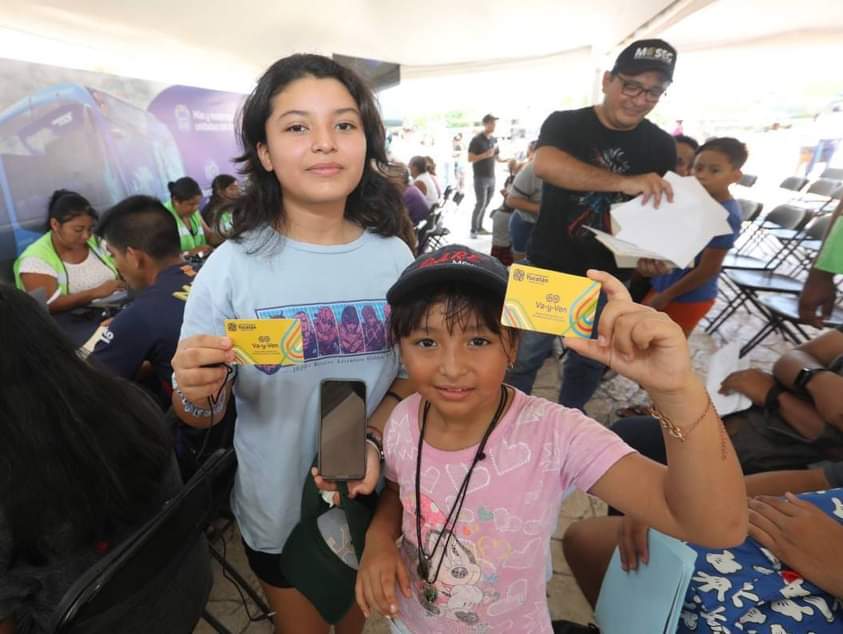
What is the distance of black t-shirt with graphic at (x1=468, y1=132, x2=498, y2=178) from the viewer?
654cm

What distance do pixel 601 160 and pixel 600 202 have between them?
0.16 m

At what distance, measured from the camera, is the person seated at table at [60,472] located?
740 millimetres

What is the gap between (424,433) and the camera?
78 centimetres

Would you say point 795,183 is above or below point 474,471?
below

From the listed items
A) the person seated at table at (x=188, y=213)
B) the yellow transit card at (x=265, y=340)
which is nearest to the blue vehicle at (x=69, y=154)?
the person seated at table at (x=188, y=213)

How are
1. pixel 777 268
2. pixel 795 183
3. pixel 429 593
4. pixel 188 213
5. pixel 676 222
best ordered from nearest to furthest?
pixel 429 593 → pixel 676 222 → pixel 188 213 → pixel 777 268 → pixel 795 183

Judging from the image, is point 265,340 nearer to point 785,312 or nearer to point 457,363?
point 457,363

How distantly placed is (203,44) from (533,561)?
4924 millimetres

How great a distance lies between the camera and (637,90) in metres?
1.47

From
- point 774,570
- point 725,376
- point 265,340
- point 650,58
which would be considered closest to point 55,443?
point 265,340

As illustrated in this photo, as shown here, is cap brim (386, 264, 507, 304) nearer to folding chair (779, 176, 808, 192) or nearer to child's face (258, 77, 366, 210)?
child's face (258, 77, 366, 210)

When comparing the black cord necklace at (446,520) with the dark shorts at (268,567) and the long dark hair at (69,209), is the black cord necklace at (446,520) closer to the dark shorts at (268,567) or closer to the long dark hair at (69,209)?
the dark shorts at (268,567)

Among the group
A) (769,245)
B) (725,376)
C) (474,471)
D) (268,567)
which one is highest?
(474,471)

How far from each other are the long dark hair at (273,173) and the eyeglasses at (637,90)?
1.03 m
